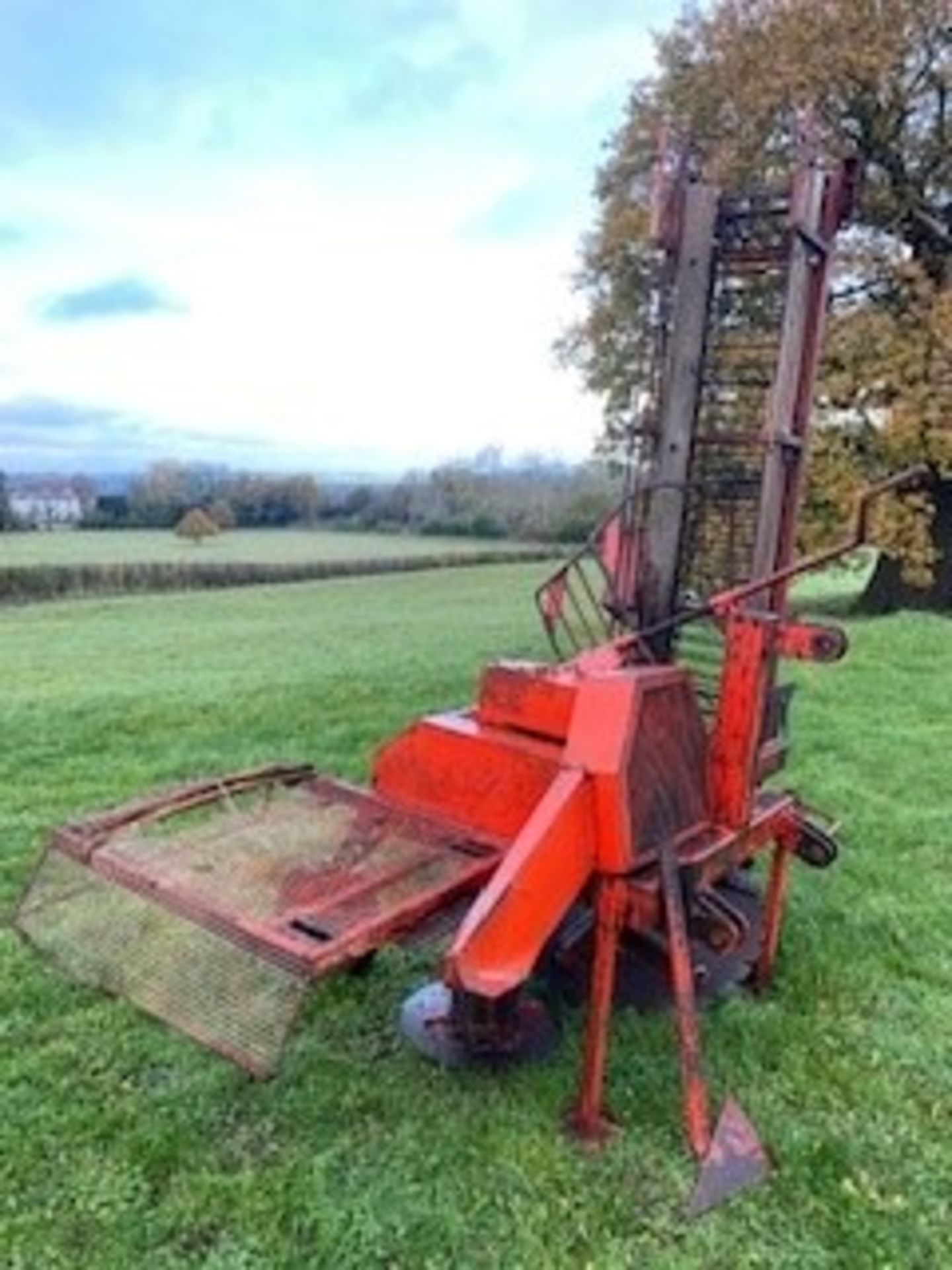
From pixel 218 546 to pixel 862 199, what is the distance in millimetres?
30815

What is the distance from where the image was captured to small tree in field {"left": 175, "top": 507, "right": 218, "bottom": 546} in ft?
135

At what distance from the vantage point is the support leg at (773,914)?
395cm

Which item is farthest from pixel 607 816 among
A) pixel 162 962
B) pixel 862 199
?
pixel 862 199

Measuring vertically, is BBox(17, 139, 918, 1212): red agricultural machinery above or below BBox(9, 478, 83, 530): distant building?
above

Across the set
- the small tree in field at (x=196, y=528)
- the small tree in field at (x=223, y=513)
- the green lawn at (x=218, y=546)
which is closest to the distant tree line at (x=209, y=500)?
the small tree in field at (x=223, y=513)

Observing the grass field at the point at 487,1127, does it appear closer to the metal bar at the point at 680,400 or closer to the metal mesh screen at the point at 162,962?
the metal mesh screen at the point at 162,962

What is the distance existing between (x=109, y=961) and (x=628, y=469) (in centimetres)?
259

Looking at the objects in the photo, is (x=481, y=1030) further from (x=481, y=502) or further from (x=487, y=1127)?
(x=481, y=502)

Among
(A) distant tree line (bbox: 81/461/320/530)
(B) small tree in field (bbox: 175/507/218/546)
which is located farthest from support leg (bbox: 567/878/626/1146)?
(A) distant tree line (bbox: 81/461/320/530)

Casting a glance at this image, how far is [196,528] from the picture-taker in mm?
41219

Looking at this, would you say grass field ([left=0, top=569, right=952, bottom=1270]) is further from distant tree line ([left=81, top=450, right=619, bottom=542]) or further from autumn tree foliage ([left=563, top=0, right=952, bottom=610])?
distant tree line ([left=81, top=450, right=619, bottom=542])

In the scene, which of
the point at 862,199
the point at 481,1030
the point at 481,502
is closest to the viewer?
the point at 481,1030

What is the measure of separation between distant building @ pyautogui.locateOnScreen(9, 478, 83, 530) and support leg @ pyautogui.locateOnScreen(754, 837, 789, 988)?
4626 cm

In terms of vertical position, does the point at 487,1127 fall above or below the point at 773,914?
below
